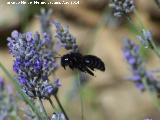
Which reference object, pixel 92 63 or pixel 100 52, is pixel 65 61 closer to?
pixel 92 63

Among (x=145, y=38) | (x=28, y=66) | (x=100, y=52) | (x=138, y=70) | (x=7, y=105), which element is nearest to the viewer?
(x=28, y=66)

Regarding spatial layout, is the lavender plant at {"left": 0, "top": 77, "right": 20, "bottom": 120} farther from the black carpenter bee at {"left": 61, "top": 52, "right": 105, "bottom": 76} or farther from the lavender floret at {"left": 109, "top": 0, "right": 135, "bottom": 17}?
the lavender floret at {"left": 109, "top": 0, "right": 135, "bottom": 17}

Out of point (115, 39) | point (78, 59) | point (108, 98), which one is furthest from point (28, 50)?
point (115, 39)

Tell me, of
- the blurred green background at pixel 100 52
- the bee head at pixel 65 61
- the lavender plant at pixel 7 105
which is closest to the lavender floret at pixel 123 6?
the bee head at pixel 65 61

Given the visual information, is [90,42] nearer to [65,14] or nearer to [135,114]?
[135,114]

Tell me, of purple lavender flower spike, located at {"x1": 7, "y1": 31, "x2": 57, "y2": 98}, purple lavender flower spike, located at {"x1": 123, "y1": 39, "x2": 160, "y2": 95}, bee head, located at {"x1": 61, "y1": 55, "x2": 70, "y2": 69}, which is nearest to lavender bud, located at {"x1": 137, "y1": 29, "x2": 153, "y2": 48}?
bee head, located at {"x1": 61, "y1": 55, "x2": 70, "y2": 69}

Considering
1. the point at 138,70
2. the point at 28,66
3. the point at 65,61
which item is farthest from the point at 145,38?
the point at 138,70

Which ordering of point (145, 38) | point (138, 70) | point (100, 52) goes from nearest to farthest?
point (145, 38)
point (138, 70)
point (100, 52)

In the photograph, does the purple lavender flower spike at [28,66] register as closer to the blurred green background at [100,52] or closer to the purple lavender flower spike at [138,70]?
the purple lavender flower spike at [138,70]

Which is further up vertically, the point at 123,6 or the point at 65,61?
the point at 123,6
